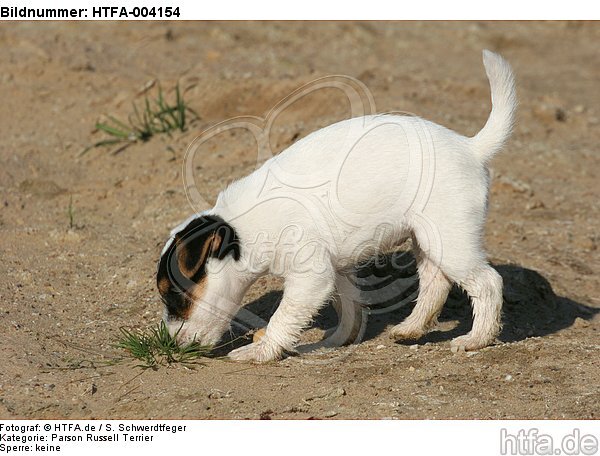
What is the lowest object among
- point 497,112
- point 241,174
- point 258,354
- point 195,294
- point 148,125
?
point 258,354

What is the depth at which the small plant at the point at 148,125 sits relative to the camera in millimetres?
9656

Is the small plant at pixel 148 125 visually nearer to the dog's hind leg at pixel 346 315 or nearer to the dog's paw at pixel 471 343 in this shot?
the dog's hind leg at pixel 346 315

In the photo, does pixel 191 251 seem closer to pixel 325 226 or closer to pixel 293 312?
pixel 293 312

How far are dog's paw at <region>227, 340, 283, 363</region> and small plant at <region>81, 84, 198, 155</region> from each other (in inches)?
167

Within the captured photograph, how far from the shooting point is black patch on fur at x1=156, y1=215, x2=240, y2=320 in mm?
5641

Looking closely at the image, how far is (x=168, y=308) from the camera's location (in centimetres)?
580

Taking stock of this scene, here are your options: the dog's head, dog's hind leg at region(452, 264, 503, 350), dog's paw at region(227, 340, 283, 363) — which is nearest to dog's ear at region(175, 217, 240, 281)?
the dog's head

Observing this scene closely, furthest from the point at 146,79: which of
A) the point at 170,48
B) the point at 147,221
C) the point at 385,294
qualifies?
the point at 385,294

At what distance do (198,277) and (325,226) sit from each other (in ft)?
2.80

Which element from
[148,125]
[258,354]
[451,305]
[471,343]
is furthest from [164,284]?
[148,125]

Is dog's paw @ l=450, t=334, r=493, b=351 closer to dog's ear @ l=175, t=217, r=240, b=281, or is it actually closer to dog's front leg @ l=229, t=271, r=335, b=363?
dog's front leg @ l=229, t=271, r=335, b=363

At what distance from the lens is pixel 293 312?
19.1 feet

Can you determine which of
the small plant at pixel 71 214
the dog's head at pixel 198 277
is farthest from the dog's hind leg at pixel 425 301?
the small plant at pixel 71 214

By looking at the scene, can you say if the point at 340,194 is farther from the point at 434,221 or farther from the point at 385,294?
the point at 385,294
